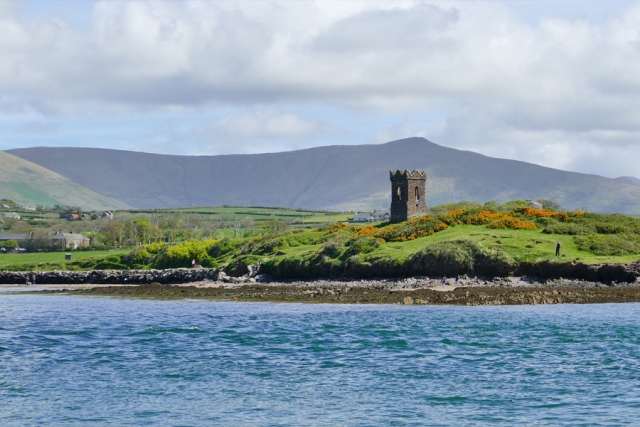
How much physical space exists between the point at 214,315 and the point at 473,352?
60.9 ft

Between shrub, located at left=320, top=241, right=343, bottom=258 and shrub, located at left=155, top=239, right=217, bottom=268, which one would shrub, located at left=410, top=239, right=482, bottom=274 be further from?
shrub, located at left=155, top=239, right=217, bottom=268

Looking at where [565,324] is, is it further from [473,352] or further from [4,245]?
[4,245]

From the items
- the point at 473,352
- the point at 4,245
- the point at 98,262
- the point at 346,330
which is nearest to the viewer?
the point at 473,352

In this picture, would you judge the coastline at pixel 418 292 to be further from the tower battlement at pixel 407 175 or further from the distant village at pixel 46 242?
the distant village at pixel 46 242

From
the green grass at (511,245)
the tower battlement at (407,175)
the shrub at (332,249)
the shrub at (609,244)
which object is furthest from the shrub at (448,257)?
the tower battlement at (407,175)

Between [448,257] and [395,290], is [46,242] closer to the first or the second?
[448,257]

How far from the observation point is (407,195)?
8594cm

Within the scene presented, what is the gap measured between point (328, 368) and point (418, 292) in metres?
24.9

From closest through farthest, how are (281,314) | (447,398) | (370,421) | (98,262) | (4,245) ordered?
1. (370,421)
2. (447,398)
3. (281,314)
4. (98,262)
5. (4,245)

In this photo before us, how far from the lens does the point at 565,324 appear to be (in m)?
37.6

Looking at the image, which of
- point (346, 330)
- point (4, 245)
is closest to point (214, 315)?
point (346, 330)

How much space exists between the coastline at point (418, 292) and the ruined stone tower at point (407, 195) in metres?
24.2

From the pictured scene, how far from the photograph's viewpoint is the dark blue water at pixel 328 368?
21.0 m

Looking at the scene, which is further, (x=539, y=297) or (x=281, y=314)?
(x=539, y=297)
